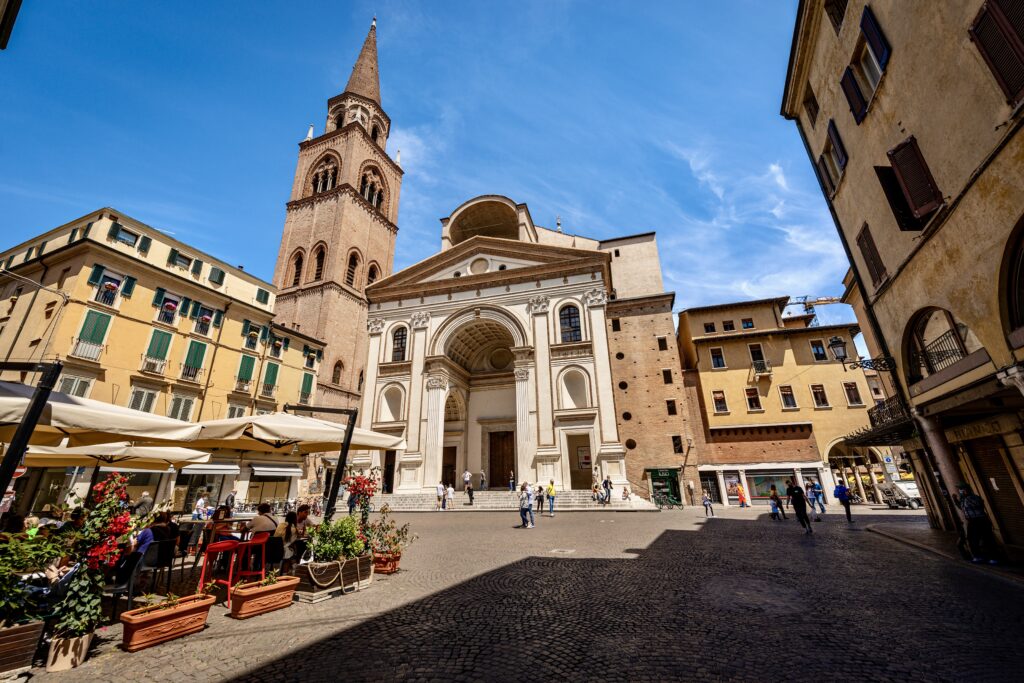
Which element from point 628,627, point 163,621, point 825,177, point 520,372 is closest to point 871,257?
point 825,177

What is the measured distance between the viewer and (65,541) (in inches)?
149

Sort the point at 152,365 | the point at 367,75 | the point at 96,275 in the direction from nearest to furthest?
the point at 96,275 → the point at 152,365 → the point at 367,75

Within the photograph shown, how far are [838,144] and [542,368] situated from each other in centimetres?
1627

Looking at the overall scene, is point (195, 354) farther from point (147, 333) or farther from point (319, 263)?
point (319, 263)

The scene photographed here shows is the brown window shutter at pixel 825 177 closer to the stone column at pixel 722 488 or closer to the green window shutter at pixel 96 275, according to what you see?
the stone column at pixel 722 488

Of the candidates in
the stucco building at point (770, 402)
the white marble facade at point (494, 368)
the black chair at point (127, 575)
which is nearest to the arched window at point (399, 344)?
the white marble facade at point (494, 368)

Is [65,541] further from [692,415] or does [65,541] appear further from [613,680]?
[692,415]

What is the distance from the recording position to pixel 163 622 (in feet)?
13.4

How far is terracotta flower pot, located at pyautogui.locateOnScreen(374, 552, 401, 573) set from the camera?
7105 millimetres

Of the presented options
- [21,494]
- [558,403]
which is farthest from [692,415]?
[21,494]

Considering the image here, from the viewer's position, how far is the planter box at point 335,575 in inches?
220

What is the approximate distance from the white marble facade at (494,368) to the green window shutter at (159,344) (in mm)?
10136

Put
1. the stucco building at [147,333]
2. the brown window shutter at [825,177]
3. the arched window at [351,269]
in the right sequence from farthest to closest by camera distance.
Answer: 1. the arched window at [351,269]
2. the stucco building at [147,333]
3. the brown window shutter at [825,177]

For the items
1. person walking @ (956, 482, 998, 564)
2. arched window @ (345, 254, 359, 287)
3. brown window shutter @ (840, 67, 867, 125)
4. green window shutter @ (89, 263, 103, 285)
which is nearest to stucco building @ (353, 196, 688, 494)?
arched window @ (345, 254, 359, 287)
